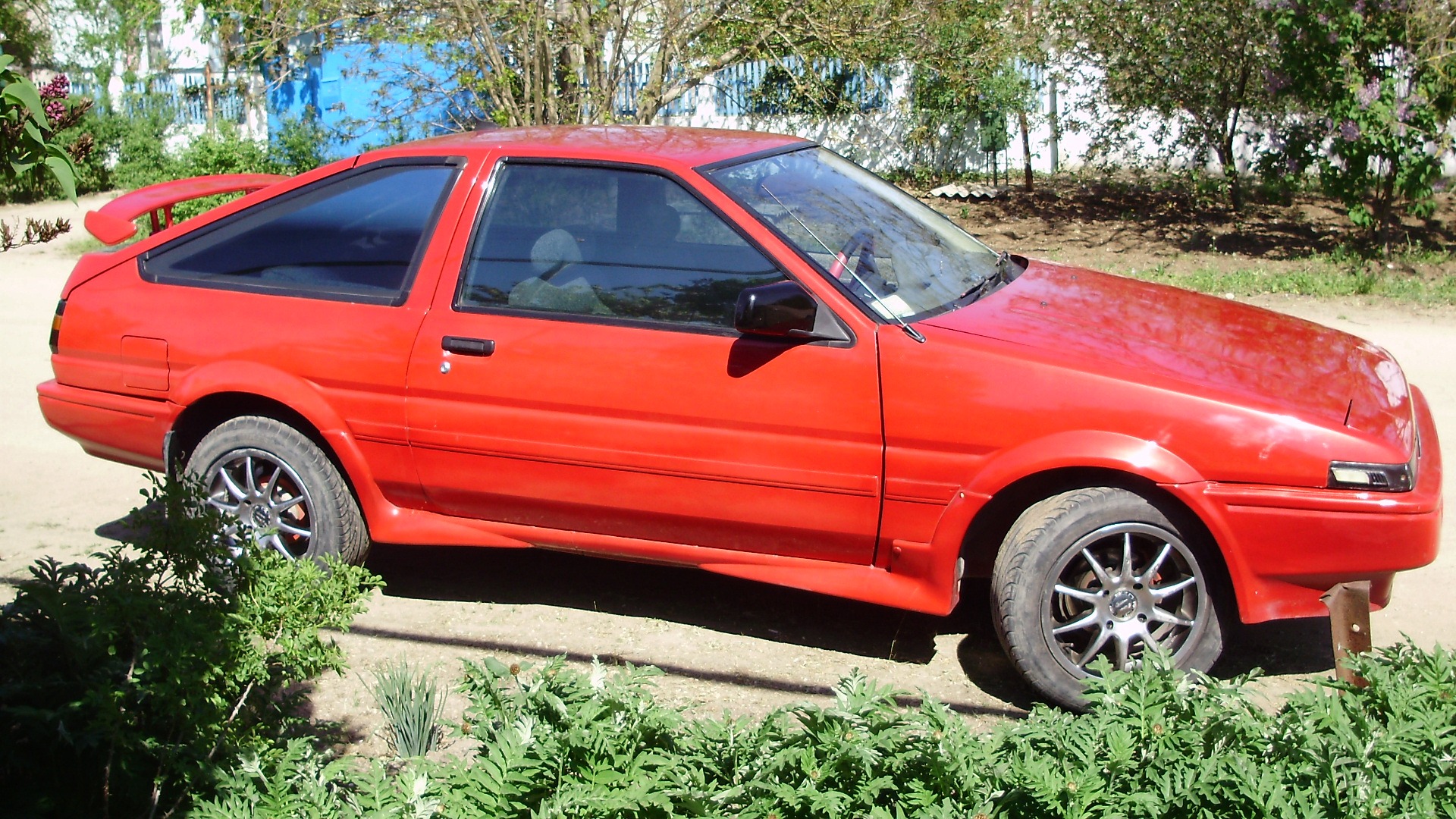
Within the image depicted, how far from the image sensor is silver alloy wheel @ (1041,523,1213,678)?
4012mm

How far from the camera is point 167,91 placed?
896 inches

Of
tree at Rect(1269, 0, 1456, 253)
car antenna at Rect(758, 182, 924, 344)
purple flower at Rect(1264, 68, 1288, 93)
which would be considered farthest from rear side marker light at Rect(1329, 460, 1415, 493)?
purple flower at Rect(1264, 68, 1288, 93)

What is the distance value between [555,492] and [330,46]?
9785 millimetres

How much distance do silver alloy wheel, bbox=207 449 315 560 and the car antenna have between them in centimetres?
206

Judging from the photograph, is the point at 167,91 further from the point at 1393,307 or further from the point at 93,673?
the point at 93,673

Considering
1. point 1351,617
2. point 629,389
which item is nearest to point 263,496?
point 629,389

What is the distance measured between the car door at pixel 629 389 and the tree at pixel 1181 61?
1027cm

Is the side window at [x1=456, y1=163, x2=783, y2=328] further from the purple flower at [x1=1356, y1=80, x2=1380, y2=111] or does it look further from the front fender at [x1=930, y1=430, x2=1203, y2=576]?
the purple flower at [x1=1356, y1=80, x2=1380, y2=111]

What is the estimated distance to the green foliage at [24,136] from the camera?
9.37 ft

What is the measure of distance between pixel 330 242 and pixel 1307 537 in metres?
3.52

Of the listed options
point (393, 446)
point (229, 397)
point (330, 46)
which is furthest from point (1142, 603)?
point (330, 46)

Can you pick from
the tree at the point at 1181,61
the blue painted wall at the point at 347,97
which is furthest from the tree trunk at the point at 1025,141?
the blue painted wall at the point at 347,97

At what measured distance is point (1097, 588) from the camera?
161 inches

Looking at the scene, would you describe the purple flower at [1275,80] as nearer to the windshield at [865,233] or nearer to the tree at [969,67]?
the tree at [969,67]
